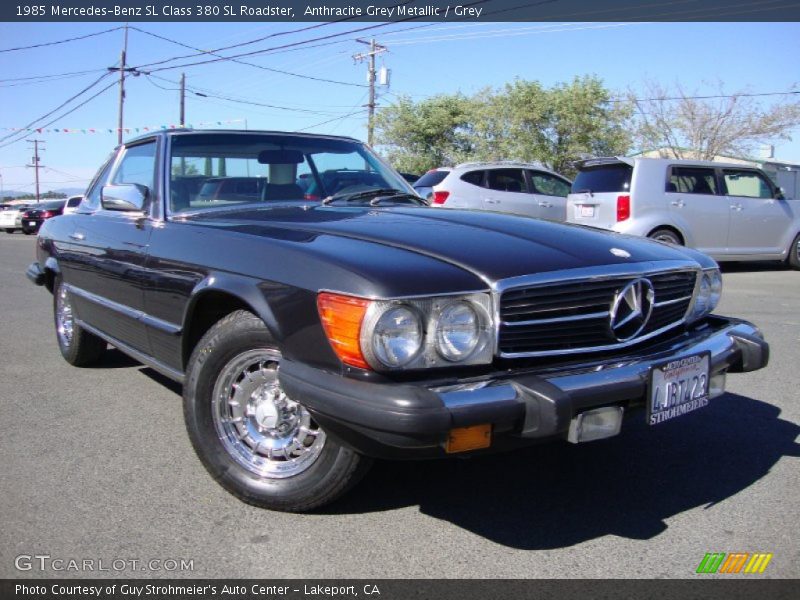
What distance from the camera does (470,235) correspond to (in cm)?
293

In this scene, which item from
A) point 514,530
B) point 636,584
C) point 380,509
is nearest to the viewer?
point 636,584

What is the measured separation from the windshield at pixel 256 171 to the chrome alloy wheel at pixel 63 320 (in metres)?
1.93

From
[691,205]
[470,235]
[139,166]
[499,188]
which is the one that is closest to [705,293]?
[470,235]

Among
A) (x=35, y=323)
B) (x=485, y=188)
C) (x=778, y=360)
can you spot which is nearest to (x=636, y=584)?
(x=778, y=360)

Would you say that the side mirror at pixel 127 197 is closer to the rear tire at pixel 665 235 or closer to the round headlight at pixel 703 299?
the round headlight at pixel 703 299

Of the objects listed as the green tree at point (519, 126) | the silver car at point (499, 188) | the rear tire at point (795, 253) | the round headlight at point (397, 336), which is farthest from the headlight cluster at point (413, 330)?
the green tree at point (519, 126)

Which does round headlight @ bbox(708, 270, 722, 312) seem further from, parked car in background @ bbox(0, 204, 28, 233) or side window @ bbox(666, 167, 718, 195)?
parked car in background @ bbox(0, 204, 28, 233)

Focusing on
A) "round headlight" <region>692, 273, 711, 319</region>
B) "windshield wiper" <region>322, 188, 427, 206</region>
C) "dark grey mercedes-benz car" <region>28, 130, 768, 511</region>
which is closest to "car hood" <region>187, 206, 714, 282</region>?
"dark grey mercedes-benz car" <region>28, 130, 768, 511</region>

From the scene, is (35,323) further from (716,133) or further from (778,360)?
(716,133)

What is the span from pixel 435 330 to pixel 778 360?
13.4ft

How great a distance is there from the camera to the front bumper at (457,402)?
2.17m

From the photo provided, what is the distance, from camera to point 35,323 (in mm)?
7039

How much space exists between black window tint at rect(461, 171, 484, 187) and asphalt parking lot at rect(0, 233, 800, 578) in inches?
346

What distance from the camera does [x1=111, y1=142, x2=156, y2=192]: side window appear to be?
395cm
